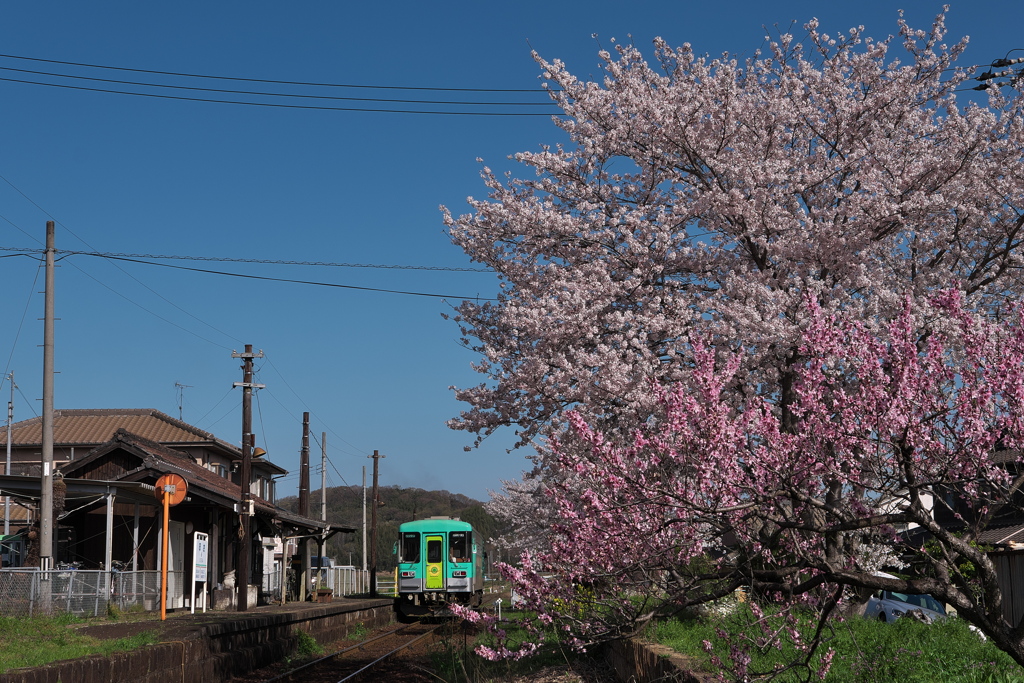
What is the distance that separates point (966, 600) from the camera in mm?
5887

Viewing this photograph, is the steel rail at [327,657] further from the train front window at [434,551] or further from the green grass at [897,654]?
the green grass at [897,654]

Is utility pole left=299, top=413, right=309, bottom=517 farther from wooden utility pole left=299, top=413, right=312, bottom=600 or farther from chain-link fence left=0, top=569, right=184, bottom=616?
chain-link fence left=0, top=569, right=184, bottom=616

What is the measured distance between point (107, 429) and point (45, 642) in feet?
111

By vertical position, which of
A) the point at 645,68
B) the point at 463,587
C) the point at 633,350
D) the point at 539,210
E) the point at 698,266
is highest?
the point at 645,68

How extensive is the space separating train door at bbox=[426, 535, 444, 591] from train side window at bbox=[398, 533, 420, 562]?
1.14 ft

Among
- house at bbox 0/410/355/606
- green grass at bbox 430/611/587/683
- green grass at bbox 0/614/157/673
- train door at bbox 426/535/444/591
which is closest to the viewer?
green grass at bbox 0/614/157/673

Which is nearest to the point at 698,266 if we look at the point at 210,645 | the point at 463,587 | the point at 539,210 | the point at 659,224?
the point at 659,224

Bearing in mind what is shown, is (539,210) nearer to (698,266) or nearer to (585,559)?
(698,266)

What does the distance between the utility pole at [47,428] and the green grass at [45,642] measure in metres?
2.75

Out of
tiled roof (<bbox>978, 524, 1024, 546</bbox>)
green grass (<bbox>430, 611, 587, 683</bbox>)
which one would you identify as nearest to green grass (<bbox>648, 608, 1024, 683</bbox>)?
green grass (<bbox>430, 611, 587, 683</bbox>)

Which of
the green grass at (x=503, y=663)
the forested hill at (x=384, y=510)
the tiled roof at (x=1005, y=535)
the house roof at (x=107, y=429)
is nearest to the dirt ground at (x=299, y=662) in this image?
the green grass at (x=503, y=663)

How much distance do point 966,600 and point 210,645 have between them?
13.2 m

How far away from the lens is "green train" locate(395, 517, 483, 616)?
30906 millimetres

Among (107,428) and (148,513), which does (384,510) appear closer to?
(107,428)
